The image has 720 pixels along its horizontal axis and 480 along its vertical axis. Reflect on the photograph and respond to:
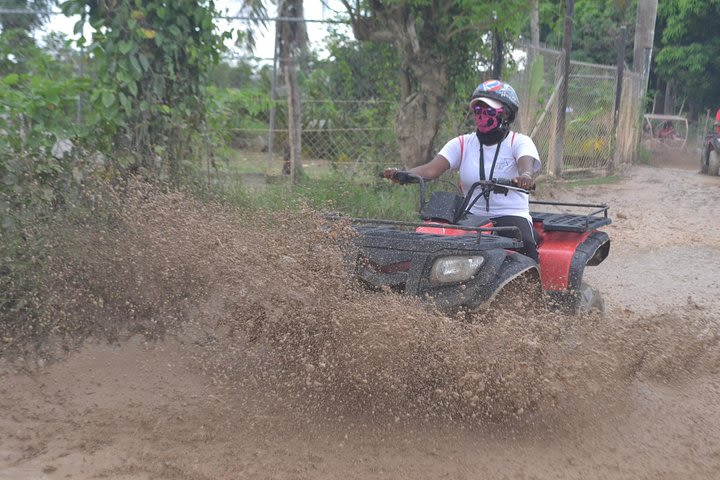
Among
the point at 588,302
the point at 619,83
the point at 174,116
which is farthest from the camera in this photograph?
the point at 619,83

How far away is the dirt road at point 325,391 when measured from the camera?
13.5 ft

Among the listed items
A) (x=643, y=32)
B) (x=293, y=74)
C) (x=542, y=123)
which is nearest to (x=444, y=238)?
(x=293, y=74)

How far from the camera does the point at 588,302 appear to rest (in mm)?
5738

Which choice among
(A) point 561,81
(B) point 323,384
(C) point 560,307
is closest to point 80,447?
(B) point 323,384

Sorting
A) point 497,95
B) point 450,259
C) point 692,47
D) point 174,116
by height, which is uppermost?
point 692,47

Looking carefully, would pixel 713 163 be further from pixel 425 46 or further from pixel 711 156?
pixel 425 46

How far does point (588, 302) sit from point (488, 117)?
142cm

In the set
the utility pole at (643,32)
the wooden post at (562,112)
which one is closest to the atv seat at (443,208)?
the wooden post at (562,112)

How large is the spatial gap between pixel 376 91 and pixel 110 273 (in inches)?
259

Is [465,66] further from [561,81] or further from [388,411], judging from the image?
[388,411]

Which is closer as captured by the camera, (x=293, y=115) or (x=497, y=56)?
(x=293, y=115)

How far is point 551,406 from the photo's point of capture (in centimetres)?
460

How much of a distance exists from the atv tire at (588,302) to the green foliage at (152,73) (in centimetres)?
346

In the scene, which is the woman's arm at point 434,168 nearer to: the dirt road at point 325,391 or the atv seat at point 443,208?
the atv seat at point 443,208
